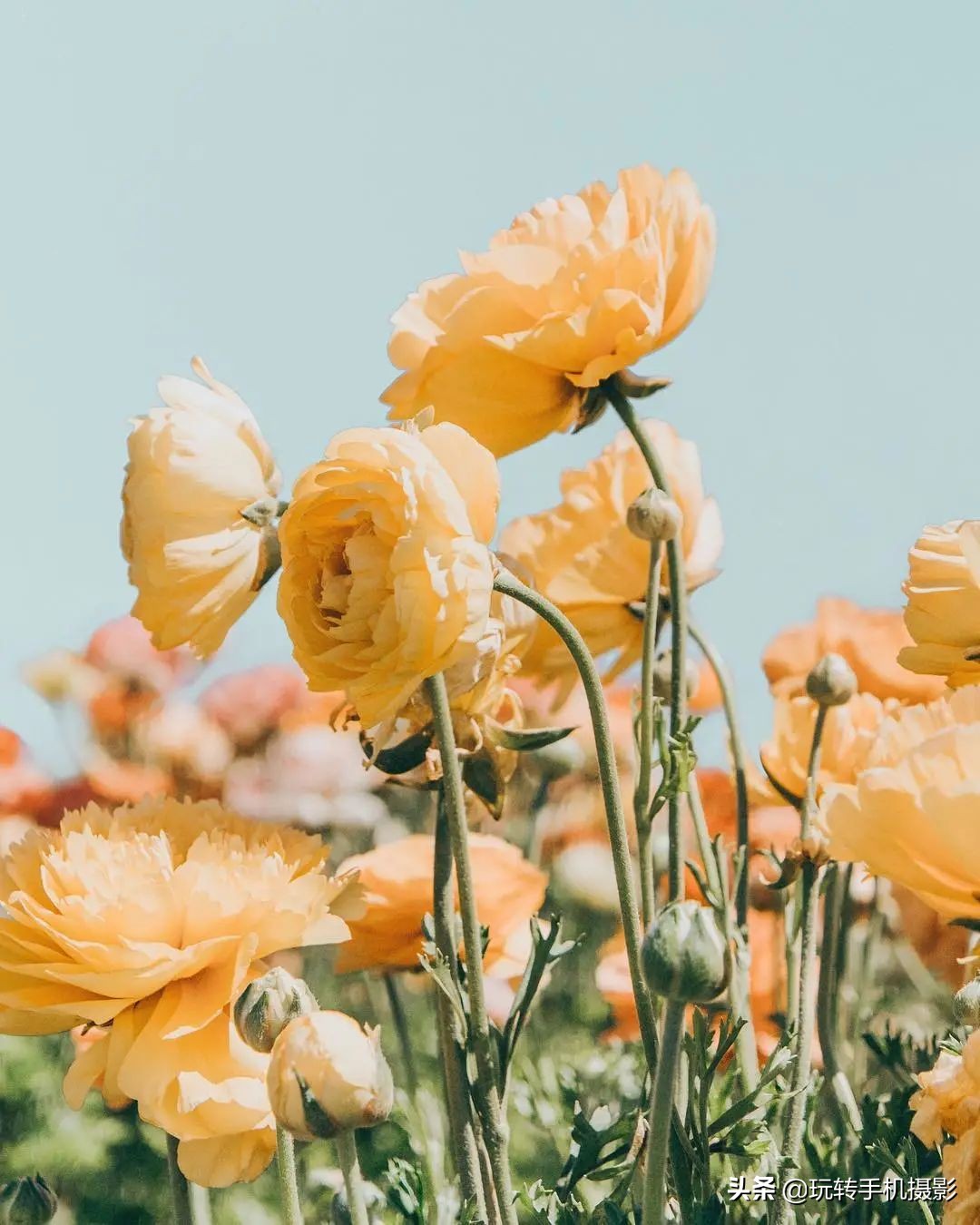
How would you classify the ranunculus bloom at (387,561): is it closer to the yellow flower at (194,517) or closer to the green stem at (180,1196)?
the yellow flower at (194,517)

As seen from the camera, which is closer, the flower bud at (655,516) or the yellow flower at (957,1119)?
the yellow flower at (957,1119)

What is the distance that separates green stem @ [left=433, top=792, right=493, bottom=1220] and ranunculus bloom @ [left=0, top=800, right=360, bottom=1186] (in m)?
0.04

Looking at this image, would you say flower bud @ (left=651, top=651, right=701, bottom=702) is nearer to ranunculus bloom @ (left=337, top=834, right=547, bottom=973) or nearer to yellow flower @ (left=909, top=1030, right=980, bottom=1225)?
ranunculus bloom @ (left=337, top=834, right=547, bottom=973)

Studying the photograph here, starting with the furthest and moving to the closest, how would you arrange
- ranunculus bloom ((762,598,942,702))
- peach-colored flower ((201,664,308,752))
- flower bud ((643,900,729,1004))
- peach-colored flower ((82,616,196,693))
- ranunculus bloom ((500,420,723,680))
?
1. peach-colored flower ((82,616,196,693))
2. peach-colored flower ((201,664,308,752))
3. ranunculus bloom ((762,598,942,702))
4. ranunculus bloom ((500,420,723,680))
5. flower bud ((643,900,729,1004))

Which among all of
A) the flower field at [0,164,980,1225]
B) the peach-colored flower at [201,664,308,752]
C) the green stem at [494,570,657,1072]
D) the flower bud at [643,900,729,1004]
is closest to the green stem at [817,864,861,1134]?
the flower field at [0,164,980,1225]

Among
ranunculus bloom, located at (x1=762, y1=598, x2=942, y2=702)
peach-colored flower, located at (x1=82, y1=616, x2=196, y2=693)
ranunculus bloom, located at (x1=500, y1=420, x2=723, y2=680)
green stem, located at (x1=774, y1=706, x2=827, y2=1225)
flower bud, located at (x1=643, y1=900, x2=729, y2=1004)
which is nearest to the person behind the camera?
flower bud, located at (x1=643, y1=900, x2=729, y2=1004)

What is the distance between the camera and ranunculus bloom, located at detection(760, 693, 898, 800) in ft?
2.70

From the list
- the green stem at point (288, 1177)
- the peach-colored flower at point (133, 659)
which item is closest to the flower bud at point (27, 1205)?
the green stem at point (288, 1177)

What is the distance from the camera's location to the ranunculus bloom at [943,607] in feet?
2.02

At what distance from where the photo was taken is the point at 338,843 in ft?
4.53

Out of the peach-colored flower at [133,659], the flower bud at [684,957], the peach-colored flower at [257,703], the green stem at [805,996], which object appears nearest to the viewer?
the flower bud at [684,957]

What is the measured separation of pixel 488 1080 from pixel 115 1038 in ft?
0.51

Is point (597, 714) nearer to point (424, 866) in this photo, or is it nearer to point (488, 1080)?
point (488, 1080)

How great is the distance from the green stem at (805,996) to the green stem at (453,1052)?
12 centimetres
